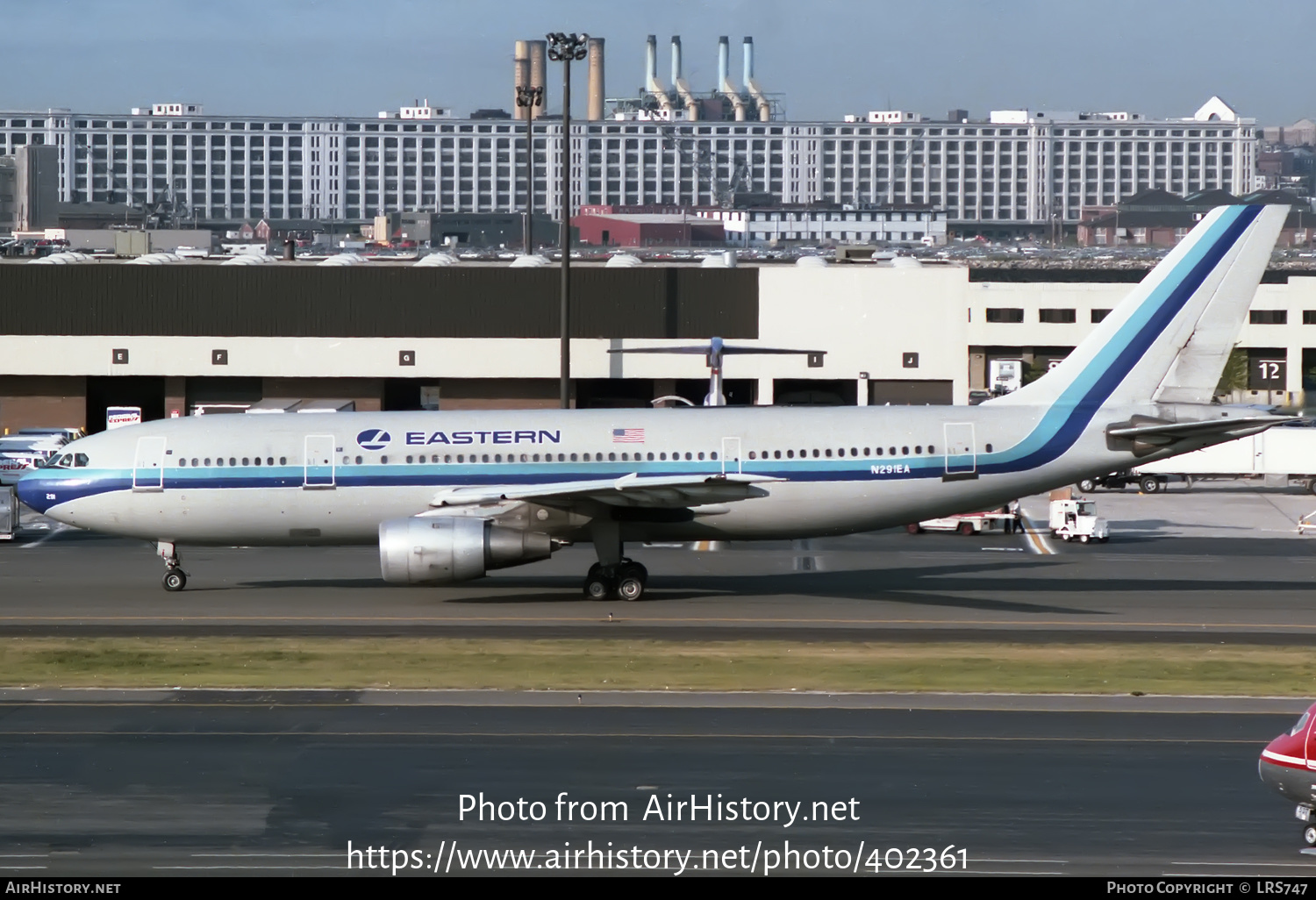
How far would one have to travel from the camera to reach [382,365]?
70.2 m

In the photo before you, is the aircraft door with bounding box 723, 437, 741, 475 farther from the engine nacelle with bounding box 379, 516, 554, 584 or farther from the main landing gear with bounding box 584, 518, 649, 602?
the engine nacelle with bounding box 379, 516, 554, 584

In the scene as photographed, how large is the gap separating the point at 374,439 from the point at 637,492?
6.22 metres

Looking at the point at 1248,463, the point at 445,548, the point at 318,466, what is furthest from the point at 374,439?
the point at 1248,463

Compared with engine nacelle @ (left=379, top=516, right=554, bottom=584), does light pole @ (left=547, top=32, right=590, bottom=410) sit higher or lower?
higher

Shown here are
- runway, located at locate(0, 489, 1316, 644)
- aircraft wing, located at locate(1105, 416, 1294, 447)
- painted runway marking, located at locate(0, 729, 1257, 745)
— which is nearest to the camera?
painted runway marking, located at locate(0, 729, 1257, 745)

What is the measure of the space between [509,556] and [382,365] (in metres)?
38.3

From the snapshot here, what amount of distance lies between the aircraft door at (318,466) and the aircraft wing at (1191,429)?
16.9 meters

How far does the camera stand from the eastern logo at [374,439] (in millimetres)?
35438

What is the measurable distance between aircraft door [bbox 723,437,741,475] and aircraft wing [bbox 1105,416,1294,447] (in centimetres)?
805

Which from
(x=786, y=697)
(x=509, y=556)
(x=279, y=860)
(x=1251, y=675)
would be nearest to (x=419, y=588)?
(x=509, y=556)

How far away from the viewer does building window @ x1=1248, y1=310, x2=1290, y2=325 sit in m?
94.7

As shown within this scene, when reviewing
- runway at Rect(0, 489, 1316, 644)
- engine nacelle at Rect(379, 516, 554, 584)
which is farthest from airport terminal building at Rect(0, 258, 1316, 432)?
engine nacelle at Rect(379, 516, 554, 584)

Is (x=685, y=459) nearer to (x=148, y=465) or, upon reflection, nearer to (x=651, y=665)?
(x=651, y=665)

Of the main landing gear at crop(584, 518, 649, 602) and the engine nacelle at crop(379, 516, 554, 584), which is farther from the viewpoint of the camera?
the main landing gear at crop(584, 518, 649, 602)
